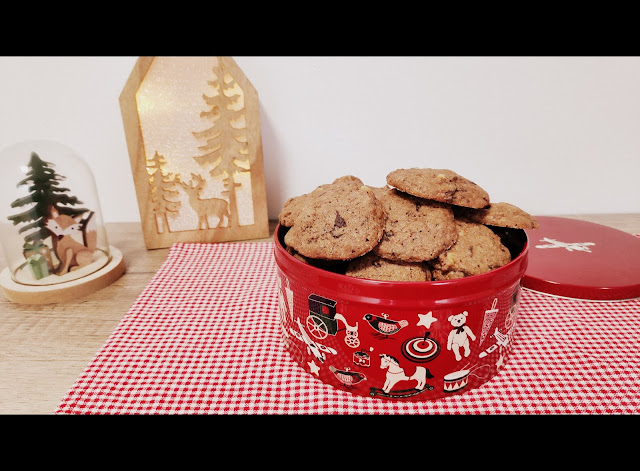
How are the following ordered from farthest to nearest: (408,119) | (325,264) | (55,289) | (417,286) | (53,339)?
1. (408,119)
2. (55,289)
3. (53,339)
4. (325,264)
5. (417,286)

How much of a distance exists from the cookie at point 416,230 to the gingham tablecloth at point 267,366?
225 mm


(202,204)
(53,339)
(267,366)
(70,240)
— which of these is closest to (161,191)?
(202,204)

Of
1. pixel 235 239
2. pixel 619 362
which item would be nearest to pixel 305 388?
pixel 619 362

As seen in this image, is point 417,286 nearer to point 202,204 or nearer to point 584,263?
point 584,263

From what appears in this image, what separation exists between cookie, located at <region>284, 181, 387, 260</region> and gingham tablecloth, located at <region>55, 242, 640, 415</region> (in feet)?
0.73

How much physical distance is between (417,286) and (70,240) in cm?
82

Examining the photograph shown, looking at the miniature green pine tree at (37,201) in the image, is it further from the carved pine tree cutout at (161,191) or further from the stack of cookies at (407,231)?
the stack of cookies at (407,231)

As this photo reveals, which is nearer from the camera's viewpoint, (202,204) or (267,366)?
(267,366)

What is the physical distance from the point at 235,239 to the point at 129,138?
383 mm

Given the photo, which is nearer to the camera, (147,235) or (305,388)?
(305,388)

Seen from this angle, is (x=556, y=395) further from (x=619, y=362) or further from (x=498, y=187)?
(x=498, y=187)

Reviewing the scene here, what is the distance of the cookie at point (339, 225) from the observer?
0.61 metres

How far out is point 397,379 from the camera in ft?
2.06
